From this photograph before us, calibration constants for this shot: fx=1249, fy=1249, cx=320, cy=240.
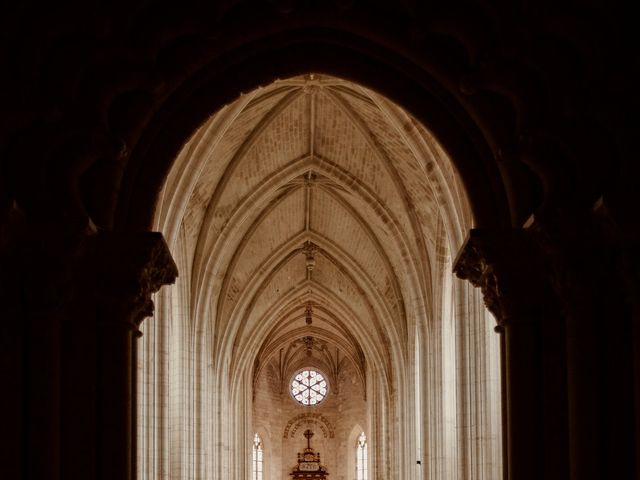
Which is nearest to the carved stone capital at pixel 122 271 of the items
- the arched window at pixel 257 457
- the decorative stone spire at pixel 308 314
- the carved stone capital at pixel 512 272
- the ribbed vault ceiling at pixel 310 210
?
the carved stone capital at pixel 512 272

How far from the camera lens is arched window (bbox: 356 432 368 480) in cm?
4809

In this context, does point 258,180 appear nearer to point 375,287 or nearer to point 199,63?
point 375,287

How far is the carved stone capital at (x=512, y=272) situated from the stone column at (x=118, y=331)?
3059mm

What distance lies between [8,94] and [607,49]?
4.60 meters

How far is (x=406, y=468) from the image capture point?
3028 centimetres

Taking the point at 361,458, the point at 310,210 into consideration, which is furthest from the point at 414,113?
the point at 361,458

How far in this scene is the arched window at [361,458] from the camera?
4809 cm

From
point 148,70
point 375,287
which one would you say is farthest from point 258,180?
point 148,70

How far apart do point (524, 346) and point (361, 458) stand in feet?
123

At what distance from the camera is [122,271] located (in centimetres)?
1134

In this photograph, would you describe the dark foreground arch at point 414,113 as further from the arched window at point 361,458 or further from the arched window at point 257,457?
the arched window at point 361,458

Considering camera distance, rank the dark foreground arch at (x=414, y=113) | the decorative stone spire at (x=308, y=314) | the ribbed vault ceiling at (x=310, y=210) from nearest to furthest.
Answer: the dark foreground arch at (x=414, y=113), the ribbed vault ceiling at (x=310, y=210), the decorative stone spire at (x=308, y=314)

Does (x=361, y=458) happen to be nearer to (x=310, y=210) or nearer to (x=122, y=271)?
(x=310, y=210)

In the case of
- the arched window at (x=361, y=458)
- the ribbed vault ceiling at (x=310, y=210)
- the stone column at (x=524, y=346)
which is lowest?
the stone column at (x=524, y=346)
